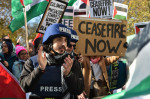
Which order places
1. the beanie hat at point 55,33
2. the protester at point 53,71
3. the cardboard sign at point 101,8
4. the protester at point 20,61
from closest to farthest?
the protester at point 53,71, the beanie hat at point 55,33, the protester at point 20,61, the cardboard sign at point 101,8

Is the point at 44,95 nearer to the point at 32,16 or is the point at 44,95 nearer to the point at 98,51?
the point at 98,51

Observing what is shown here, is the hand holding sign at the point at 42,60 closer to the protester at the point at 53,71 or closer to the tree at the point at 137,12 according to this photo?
the protester at the point at 53,71

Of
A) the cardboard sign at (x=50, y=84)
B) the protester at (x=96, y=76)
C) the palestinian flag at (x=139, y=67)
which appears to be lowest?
the protester at (x=96, y=76)

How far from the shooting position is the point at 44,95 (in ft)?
7.30

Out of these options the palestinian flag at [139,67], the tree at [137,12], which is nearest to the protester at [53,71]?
the palestinian flag at [139,67]

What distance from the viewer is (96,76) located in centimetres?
388

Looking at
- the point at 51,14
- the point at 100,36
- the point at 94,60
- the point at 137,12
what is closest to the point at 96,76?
the point at 94,60

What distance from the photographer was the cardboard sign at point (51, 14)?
4262 mm

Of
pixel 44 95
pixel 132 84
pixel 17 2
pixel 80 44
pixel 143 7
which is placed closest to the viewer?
pixel 132 84

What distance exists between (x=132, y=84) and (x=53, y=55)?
1332mm

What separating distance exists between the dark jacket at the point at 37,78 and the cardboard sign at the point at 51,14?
6.45 ft

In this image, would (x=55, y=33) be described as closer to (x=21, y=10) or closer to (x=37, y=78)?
(x=37, y=78)

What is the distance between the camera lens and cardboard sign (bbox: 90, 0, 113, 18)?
5530 mm

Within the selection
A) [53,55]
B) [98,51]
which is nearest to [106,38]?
[98,51]
